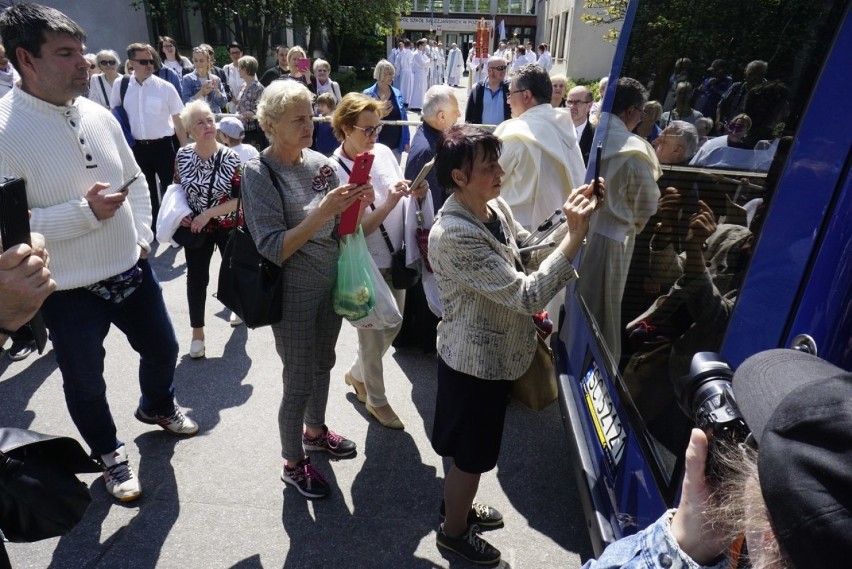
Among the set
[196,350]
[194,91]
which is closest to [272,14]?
[194,91]

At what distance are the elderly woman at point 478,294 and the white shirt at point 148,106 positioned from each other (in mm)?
4933

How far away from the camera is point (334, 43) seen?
31281 mm

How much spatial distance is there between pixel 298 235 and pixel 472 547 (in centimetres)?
146

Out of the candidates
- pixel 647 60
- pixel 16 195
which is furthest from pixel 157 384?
pixel 647 60

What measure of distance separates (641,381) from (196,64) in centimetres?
784

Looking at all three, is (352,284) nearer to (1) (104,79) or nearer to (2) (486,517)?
(2) (486,517)

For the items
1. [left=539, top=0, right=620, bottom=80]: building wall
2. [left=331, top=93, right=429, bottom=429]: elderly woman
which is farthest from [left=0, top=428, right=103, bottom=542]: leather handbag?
[left=539, top=0, right=620, bottom=80]: building wall

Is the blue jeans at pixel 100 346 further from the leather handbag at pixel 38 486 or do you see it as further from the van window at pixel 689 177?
the van window at pixel 689 177

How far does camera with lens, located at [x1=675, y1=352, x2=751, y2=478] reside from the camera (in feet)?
2.95

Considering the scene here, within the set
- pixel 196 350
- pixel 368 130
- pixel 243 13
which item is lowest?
pixel 196 350

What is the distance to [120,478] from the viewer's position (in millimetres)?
2754

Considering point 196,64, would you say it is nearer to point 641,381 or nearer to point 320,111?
point 320,111

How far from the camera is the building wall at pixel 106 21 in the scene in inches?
630

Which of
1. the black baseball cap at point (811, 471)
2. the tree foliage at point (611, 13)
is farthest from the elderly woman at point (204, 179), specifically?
the tree foliage at point (611, 13)
